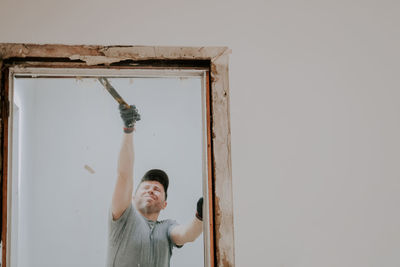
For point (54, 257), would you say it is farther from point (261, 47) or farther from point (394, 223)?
point (394, 223)

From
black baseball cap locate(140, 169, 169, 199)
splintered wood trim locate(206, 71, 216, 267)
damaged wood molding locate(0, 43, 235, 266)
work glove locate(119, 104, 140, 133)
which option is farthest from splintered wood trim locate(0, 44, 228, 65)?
black baseball cap locate(140, 169, 169, 199)

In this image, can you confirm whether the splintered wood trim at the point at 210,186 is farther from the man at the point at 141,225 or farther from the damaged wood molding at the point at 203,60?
the man at the point at 141,225

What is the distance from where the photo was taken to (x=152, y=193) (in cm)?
136

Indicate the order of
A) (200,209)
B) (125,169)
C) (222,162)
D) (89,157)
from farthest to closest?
(89,157)
(125,169)
(200,209)
(222,162)

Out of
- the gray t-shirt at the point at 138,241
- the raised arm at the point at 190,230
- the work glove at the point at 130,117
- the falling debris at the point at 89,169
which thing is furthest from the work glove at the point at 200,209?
the falling debris at the point at 89,169

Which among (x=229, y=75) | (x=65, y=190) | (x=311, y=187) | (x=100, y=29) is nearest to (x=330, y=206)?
(x=311, y=187)

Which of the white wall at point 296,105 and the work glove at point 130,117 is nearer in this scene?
the white wall at point 296,105

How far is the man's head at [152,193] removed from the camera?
4.48 ft

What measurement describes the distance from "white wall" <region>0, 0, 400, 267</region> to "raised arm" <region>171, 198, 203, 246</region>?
0.21 meters

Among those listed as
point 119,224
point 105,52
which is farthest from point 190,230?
point 105,52

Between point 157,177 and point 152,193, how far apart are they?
7 cm

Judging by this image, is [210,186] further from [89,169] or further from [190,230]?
[89,169]

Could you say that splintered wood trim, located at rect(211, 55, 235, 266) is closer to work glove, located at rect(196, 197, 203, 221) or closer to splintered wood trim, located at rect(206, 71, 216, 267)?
splintered wood trim, located at rect(206, 71, 216, 267)

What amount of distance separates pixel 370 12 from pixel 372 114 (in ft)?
1.38
